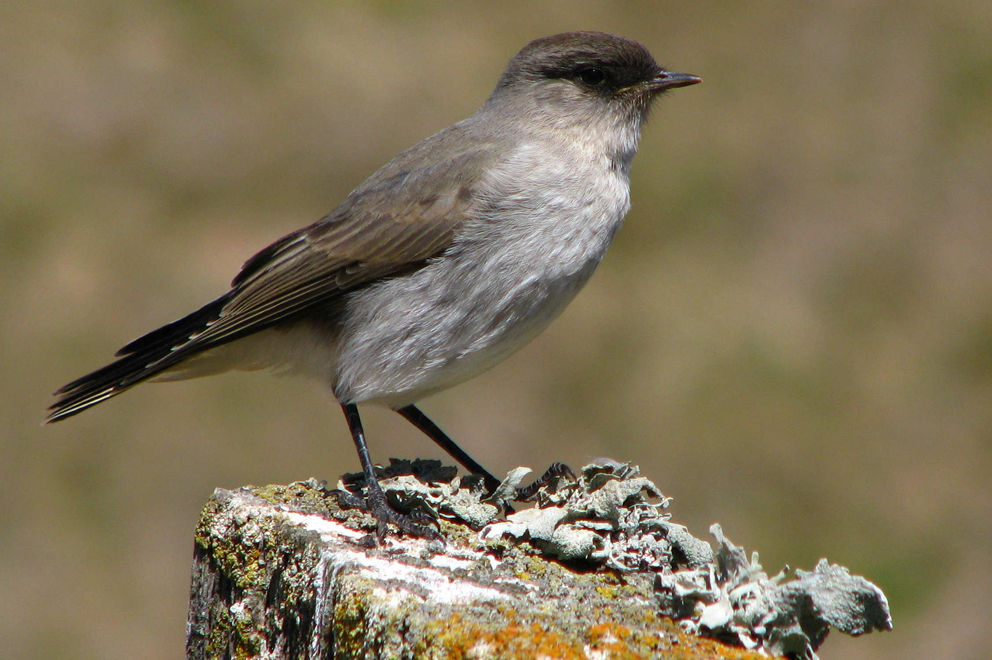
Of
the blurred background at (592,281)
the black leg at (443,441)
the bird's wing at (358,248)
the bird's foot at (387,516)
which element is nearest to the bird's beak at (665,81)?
the bird's wing at (358,248)

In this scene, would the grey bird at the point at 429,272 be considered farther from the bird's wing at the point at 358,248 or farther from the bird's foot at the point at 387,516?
the bird's foot at the point at 387,516

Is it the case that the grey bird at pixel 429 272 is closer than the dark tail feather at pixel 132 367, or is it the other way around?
the grey bird at pixel 429 272

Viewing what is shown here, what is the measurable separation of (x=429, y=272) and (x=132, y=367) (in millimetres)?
1271

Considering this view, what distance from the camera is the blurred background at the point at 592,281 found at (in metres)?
7.19

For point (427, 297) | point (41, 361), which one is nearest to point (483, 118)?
point (427, 297)

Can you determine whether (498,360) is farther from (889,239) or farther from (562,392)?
(889,239)

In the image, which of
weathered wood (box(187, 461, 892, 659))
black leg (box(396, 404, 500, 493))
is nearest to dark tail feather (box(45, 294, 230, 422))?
black leg (box(396, 404, 500, 493))

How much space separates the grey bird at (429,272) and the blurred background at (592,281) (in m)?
2.92

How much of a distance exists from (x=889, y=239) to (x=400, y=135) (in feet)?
12.0

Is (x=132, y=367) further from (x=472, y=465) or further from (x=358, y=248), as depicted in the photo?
(x=472, y=465)

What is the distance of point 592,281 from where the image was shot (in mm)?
8352

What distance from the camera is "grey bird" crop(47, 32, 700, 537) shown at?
4.12 meters

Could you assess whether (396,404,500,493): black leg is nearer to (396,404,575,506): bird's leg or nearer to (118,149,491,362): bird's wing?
(396,404,575,506): bird's leg

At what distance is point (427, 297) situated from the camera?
4180mm
